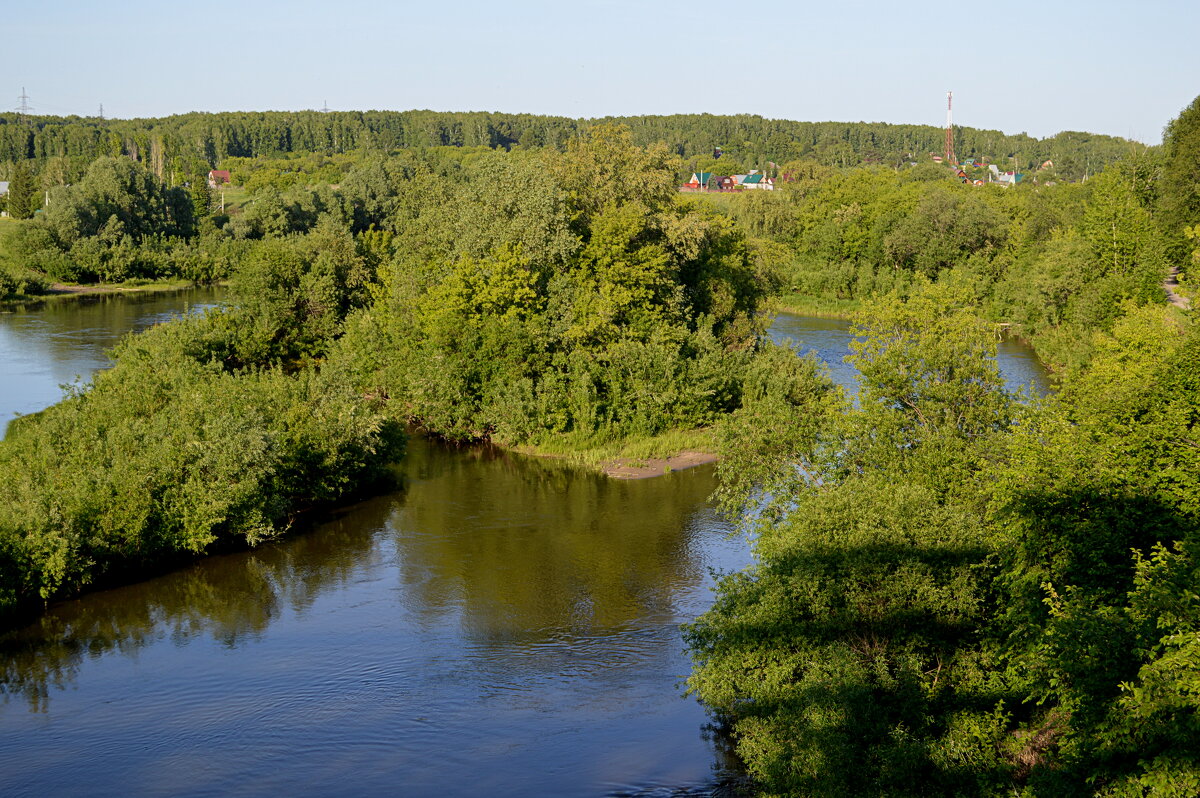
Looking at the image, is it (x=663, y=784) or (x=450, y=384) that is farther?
(x=450, y=384)

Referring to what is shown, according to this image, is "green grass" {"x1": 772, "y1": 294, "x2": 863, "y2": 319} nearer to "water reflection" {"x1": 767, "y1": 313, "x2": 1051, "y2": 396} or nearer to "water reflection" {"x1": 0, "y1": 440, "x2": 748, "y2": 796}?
"water reflection" {"x1": 767, "y1": 313, "x2": 1051, "y2": 396}

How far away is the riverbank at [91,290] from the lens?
74.6 m

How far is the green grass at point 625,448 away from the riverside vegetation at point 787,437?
13.4 inches

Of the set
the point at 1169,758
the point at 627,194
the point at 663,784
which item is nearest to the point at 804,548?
the point at 663,784

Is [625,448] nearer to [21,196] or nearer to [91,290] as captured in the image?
[91,290]

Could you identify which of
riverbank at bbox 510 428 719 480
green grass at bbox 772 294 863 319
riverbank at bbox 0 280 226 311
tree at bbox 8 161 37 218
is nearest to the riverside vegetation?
riverbank at bbox 510 428 719 480

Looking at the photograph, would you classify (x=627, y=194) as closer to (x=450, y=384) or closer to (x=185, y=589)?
(x=450, y=384)

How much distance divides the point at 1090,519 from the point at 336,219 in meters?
76.5

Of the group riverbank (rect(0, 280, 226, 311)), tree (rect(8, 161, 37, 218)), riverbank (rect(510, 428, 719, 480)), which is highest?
tree (rect(8, 161, 37, 218))

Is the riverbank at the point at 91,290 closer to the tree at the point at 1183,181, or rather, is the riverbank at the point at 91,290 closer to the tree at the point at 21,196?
the tree at the point at 21,196

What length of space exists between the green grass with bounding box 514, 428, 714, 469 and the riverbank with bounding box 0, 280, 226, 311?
175 feet

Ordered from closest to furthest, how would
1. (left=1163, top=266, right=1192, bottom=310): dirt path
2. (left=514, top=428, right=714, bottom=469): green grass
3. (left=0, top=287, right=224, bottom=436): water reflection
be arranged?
1. (left=514, top=428, right=714, bottom=469): green grass
2. (left=0, top=287, right=224, bottom=436): water reflection
3. (left=1163, top=266, right=1192, bottom=310): dirt path

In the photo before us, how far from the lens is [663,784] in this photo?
18.0 m

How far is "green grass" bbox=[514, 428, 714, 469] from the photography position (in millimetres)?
39000
